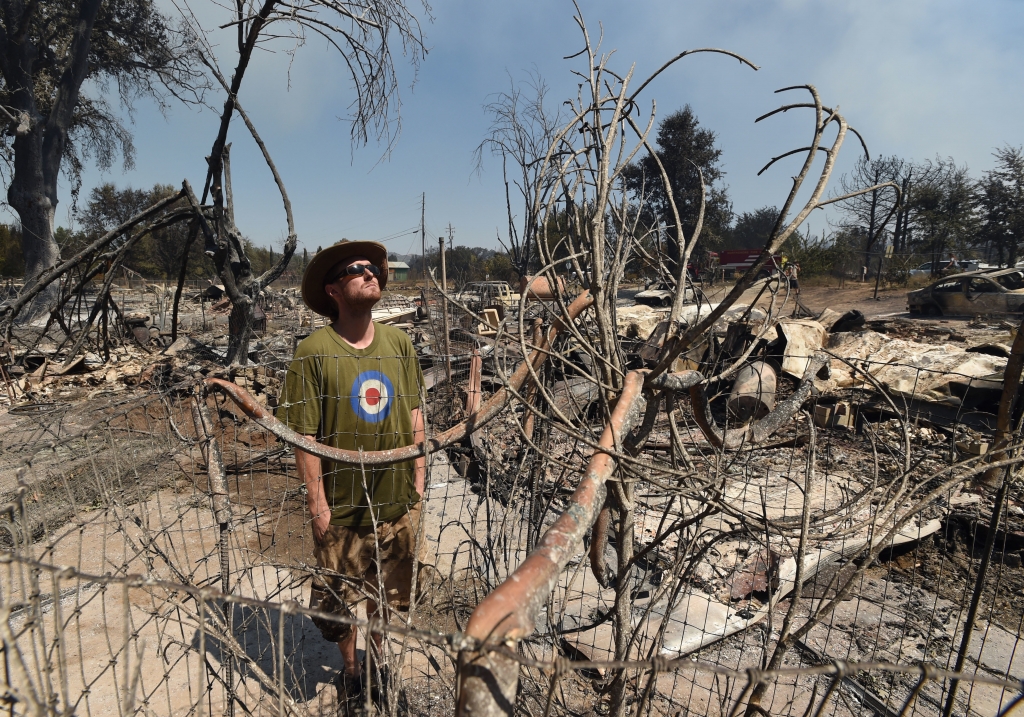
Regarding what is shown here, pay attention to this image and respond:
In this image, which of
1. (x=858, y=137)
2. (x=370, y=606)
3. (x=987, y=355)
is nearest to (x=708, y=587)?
(x=370, y=606)

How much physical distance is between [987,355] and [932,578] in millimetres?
4804

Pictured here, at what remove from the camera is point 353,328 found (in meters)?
2.40

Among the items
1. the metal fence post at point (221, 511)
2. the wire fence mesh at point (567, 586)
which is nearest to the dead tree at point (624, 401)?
the wire fence mesh at point (567, 586)

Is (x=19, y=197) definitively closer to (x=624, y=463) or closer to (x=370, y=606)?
(x=370, y=606)

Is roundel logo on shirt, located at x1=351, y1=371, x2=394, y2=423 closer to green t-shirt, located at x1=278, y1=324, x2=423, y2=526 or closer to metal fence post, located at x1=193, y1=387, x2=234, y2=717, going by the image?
green t-shirt, located at x1=278, y1=324, x2=423, y2=526

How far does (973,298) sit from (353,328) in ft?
59.4

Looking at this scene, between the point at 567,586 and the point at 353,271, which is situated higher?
the point at 353,271

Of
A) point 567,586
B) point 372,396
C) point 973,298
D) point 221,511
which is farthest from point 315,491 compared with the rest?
point 973,298

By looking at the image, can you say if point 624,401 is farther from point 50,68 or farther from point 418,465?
point 50,68

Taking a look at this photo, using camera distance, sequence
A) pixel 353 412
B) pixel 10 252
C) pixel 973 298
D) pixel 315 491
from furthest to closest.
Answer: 1. pixel 10 252
2. pixel 973 298
3. pixel 353 412
4. pixel 315 491

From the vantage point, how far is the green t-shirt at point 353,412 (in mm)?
2213

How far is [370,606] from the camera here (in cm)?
249

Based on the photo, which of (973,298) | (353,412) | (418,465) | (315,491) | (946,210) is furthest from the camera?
(946,210)

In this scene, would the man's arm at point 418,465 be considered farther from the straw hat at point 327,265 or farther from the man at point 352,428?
the straw hat at point 327,265
